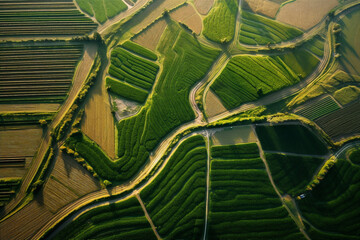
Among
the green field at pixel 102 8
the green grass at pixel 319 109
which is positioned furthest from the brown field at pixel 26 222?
the green grass at pixel 319 109

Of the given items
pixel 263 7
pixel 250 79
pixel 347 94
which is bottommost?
pixel 347 94

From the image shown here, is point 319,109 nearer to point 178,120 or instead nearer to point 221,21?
point 178,120

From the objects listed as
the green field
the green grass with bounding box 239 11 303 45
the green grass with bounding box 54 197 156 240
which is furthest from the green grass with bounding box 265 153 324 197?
the green field

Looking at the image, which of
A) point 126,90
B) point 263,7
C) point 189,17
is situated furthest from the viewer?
point 263,7

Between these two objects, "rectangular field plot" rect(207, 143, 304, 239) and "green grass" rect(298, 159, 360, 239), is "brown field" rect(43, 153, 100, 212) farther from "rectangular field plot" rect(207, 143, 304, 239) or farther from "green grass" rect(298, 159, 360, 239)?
"green grass" rect(298, 159, 360, 239)

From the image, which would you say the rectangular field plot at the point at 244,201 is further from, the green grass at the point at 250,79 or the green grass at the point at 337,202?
the green grass at the point at 250,79

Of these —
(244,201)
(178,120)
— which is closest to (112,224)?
(178,120)

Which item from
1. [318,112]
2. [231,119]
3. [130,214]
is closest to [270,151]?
[231,119]

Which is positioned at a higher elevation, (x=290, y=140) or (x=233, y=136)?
(x=233, y=136)
